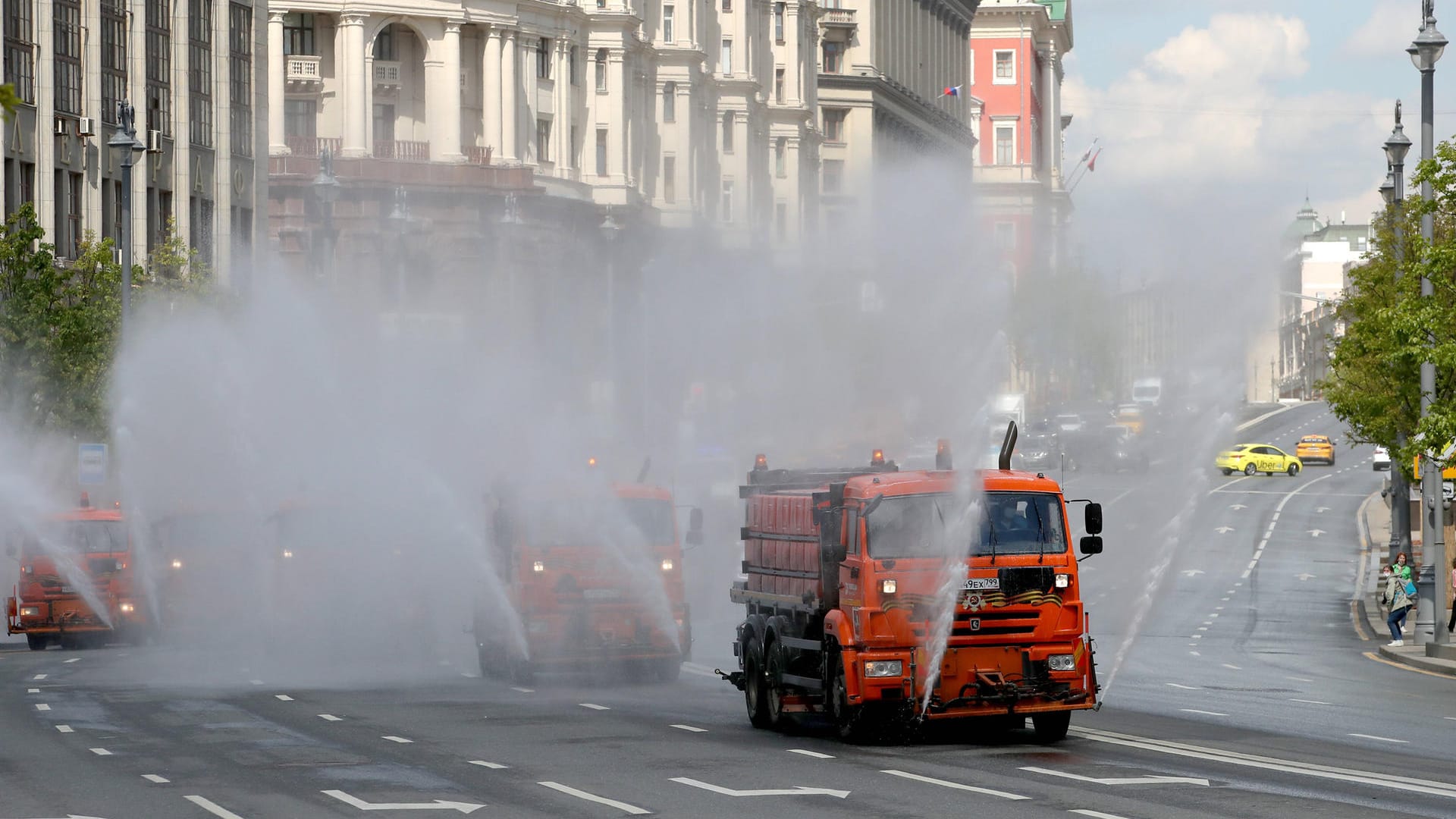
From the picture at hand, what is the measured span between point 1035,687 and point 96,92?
5020 cm

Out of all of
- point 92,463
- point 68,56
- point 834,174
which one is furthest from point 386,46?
point 834,174

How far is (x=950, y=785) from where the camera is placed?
1808 centimetres

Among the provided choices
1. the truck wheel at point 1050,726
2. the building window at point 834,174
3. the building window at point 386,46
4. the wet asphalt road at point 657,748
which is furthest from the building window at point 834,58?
the truck wheel at point 1050,726

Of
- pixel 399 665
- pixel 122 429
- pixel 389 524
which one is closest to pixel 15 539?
pixel 122 429

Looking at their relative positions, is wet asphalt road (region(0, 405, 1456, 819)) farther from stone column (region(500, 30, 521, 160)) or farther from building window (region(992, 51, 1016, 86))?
building window (region(992, 51, 1016, 86))

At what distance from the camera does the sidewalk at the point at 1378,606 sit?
119ft

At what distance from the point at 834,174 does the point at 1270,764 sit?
121640mm

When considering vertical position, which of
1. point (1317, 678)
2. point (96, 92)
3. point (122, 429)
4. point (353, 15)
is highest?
point (353, 15)

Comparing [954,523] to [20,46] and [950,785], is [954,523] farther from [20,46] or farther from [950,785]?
[20,46]

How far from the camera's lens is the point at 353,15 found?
9050cm

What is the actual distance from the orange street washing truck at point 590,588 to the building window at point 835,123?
112731 mm

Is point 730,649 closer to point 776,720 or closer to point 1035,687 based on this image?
point 776,720

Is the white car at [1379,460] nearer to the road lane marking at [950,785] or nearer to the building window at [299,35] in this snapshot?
the building window at [299,35]

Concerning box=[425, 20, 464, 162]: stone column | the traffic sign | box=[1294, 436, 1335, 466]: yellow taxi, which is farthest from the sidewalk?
box=[425, 20, 464, 162]: stone column
